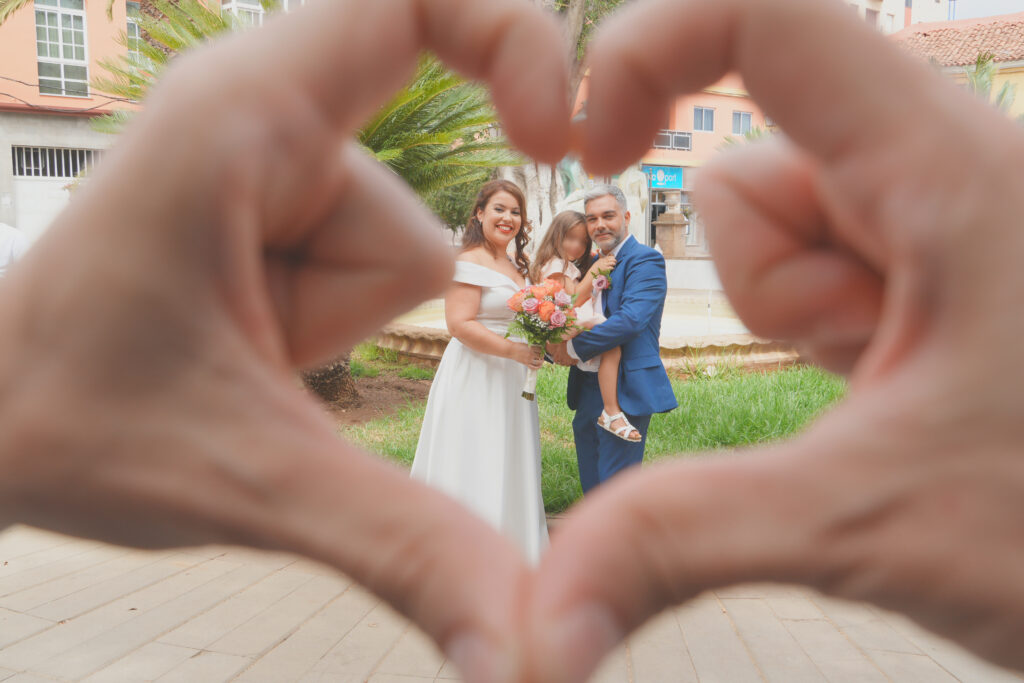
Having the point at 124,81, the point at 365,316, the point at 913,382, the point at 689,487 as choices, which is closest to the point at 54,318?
the point at 365,316

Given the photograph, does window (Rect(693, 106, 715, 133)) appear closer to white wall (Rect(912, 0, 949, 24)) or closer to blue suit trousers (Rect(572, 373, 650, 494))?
white wall (Rect(912, 0, 949, 24))

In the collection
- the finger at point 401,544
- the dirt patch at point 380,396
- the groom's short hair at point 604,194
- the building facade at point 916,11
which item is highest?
the building facade at point 916,11

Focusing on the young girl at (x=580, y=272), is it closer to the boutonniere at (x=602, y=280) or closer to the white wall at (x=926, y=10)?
the boutonniere at (x=602, y=280)

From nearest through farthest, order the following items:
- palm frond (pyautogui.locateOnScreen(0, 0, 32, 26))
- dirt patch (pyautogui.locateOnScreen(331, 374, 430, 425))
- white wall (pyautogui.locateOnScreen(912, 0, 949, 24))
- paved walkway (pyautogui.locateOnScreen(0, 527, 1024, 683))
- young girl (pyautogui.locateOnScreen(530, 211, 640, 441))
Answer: paved walkway (pyautogui.locateOnScreen(0, 527, 1024, 683))
young girl (pyautogui.locateOnScreen(530, 211, 640, 441))
dirt patch (pyautogui.locateOnScreen(331, 374, 430, 425))
palm frond (pyautogui.locateOnScreen(0, 0, 32, 26))
white wall (pyautogui.locateOnScreen(912, 0, 949, 24))

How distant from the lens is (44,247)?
0.40 m

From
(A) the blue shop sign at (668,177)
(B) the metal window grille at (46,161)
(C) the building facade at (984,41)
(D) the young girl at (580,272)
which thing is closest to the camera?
(D) the young girl at (580,272)

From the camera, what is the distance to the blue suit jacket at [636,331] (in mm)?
3600

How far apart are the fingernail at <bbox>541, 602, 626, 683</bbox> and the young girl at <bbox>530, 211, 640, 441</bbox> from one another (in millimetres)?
3301

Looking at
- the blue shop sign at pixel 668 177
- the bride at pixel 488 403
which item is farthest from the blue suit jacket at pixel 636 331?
the blue shop sign at pixel 668 177

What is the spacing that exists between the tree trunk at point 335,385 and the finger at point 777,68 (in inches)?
229

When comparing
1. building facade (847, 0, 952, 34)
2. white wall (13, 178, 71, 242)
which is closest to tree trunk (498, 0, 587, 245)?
white wall (13, 178, 71, 242)

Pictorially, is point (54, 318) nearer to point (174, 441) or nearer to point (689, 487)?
point (174, 441)

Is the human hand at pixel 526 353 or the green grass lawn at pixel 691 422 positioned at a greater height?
A: the human hand at pixel 526 353

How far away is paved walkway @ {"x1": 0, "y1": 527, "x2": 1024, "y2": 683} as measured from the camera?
269 cm
